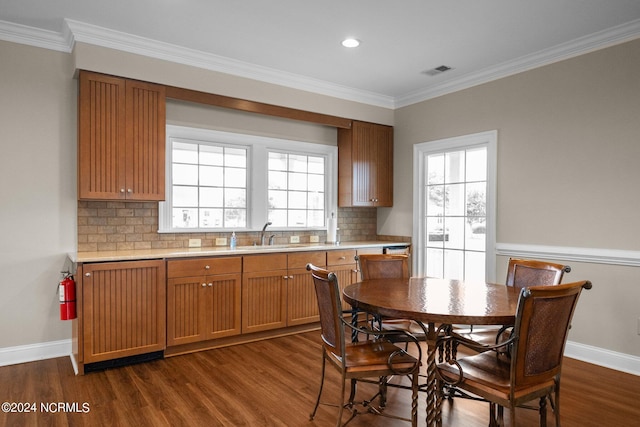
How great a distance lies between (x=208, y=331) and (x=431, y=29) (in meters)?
3.31

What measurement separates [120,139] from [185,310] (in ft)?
5.32

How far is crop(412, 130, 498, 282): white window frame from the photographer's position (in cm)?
439

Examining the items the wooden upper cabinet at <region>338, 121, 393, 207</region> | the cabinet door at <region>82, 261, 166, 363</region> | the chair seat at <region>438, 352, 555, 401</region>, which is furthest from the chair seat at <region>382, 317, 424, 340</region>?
the wooden upper cabinet at <region>338, 121, 393, 207</region>

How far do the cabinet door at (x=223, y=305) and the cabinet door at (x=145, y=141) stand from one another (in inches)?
38.2

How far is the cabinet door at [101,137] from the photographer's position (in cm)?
349

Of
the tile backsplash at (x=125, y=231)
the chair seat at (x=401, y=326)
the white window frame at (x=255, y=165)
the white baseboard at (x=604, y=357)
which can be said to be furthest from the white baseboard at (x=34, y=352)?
the white baseboard at (x=604, y=357)

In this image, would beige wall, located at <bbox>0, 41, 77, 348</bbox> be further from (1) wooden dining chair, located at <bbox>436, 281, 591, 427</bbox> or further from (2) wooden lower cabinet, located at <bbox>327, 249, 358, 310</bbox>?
(1) wooden dining chair, located at <bbox>436, 281, 591, 427</bbox>

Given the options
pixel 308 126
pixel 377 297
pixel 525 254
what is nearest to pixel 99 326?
pixel 377 297

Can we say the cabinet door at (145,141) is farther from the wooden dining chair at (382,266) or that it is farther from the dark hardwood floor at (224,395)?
the wooden dining chair at (382,266)

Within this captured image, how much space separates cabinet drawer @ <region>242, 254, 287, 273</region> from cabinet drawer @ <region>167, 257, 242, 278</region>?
0.09 meters

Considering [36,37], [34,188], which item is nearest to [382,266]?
[34,188]

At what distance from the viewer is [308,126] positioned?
17.2ft

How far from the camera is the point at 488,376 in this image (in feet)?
6.76

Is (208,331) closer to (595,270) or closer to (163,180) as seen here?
(163,180)
